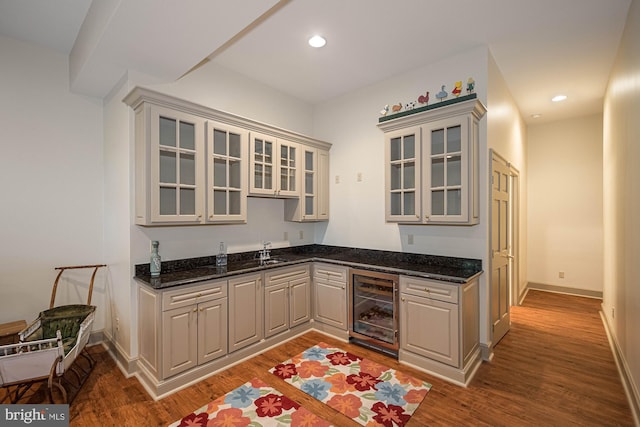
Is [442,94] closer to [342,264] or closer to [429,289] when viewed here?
[429,289]

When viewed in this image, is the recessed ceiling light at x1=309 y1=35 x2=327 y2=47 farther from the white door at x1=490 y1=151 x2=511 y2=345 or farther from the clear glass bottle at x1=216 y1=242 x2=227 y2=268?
the clear glass bottle at x1=216 y1=242 x2=227 y2=268

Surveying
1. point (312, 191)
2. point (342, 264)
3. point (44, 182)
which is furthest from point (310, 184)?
point (44, 182)

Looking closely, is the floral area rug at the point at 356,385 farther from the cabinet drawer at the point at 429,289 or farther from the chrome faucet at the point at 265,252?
the chrome faucet at the point at 265,252

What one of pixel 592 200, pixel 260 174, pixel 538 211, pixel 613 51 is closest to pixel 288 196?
pixel 260 174

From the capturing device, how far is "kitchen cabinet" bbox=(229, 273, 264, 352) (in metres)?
2.92

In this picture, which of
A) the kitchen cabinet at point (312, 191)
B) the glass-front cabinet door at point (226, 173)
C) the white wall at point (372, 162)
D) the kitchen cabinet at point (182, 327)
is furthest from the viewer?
the kitchen cabinet at point (312, 191)

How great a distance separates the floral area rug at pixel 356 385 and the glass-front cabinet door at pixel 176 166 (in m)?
1.75

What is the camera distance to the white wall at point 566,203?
5.22 meters

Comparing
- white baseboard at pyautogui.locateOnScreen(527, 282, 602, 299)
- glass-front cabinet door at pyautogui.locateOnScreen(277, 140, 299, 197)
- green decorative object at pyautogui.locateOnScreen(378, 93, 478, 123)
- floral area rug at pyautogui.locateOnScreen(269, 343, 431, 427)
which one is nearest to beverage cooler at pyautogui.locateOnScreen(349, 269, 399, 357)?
floral area rug at pyautogui.locateOnScreen(269, 343, 431, 427)

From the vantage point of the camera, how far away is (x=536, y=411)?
2268 millimetres

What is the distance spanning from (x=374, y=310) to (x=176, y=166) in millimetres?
2550

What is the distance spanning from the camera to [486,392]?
2.50 metres

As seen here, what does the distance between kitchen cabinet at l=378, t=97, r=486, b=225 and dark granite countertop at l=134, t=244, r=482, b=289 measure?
49cm

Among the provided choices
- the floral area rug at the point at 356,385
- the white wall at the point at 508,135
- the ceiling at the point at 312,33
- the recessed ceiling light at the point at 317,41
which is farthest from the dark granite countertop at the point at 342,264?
the recessed ceiling light at the point at 317,41
